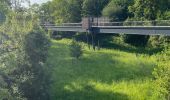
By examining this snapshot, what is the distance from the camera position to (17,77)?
28969 millimetres

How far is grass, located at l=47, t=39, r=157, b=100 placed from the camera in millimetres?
33875

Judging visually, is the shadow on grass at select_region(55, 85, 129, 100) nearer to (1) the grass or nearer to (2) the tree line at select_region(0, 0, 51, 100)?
(1) the grass

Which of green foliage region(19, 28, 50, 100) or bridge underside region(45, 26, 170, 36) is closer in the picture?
green foliage region(19, 28, 50, 100)

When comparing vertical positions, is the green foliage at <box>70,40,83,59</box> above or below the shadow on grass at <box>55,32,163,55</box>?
above

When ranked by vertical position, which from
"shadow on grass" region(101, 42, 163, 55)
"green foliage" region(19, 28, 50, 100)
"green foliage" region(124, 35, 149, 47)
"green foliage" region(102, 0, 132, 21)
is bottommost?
"shadow on grass" region(101, 42, 163, 55)

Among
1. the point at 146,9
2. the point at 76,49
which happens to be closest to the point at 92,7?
the point at 146,9

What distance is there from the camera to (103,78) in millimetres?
40188

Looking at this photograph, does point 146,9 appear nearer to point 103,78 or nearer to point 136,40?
point 136,40

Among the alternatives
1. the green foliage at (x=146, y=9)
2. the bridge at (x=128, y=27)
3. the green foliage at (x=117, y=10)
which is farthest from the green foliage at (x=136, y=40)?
the green foliage at (x=117, y=10)

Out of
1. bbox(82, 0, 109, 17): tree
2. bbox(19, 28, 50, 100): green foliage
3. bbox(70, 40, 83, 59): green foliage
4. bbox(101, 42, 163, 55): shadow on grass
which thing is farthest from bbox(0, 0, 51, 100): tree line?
bbox(82, 0, 109, 17): tree

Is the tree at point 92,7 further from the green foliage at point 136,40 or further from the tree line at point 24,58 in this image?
the tree line at point 24,58

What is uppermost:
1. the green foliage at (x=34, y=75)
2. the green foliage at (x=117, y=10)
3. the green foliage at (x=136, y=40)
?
the green foliage at (x=117, y=10)

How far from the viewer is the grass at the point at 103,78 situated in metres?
33.9

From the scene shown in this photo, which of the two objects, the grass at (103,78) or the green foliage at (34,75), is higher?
the green foliage at (34,75)
